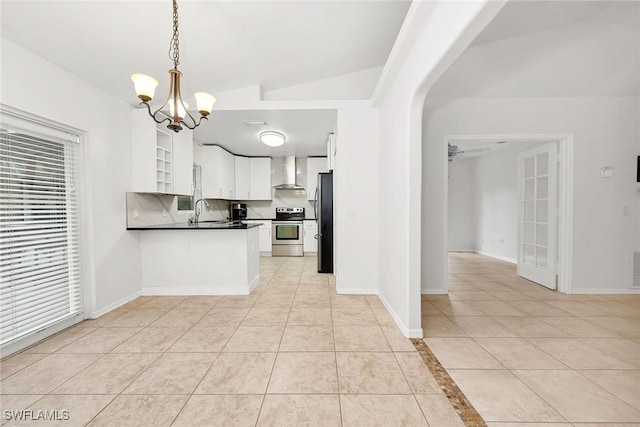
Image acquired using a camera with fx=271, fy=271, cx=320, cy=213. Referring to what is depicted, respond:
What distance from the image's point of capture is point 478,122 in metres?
3.51

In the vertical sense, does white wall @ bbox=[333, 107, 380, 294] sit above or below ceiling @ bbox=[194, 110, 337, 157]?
below

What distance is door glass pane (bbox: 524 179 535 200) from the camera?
4.14 m

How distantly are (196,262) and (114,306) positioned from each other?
95 centimetres

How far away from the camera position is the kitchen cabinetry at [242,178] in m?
6.34

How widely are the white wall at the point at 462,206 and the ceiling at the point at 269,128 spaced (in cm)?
364

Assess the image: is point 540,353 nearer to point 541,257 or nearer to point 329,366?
point 329,366

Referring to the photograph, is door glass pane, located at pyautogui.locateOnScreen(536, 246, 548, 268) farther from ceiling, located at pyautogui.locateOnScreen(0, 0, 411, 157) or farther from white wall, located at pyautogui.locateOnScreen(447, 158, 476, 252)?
ceiling, located at pyautogui.locateOnScreen(0, 0, 411, 157)

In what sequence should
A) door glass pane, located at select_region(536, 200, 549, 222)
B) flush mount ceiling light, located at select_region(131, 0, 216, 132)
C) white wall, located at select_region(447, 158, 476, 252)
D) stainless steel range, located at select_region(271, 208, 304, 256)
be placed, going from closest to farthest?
flush mount ceiling light, located at select_region(131, 0, 216, 132) < door glass pane, located at select_region(536, 200, 549, 222) < stainless steel range, located at select_region(271, 208, 304, 256) < white wall, located at select_region(447, 158, 476, 252)

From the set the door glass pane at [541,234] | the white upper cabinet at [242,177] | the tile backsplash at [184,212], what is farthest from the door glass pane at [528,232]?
the white upper cabinet at [242,177]

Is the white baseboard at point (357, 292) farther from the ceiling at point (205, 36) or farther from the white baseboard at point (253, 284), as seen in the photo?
the ceiling at point (205, 36)

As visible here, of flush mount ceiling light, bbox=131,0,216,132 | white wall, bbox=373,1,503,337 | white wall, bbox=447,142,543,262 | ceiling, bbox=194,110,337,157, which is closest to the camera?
white wall, bbox=373,1,503,337

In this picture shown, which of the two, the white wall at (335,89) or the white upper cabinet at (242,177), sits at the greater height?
the white wall at (335,89)

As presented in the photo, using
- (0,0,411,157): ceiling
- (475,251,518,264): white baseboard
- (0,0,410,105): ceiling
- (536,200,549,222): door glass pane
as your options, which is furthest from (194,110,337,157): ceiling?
(475,251,518,264): white baseboard

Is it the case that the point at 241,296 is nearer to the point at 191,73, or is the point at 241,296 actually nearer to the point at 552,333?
the point at 191,73
